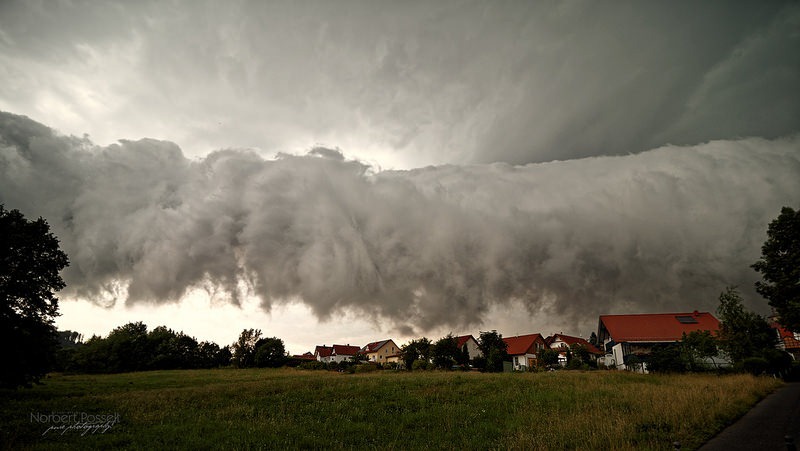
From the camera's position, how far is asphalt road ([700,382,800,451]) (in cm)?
1163

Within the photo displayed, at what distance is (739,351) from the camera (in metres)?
39.0

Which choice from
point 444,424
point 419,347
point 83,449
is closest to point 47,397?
point 83,449

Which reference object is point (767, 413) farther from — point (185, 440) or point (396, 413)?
point (185, 440)

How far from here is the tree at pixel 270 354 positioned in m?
82.9

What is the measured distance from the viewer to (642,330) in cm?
6109

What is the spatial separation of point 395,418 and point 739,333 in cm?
4160

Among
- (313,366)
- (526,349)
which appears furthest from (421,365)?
(526,349)

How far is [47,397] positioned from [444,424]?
3059cm

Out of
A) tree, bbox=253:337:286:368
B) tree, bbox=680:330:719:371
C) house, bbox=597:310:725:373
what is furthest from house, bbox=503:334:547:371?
tree, bbox=253:337:286:368

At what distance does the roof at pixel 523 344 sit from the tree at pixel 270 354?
53.0 metres

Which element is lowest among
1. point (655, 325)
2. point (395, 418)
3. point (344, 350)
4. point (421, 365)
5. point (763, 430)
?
point (344, 350)

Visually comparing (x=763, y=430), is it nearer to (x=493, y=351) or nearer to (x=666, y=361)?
(x=666, y=361)

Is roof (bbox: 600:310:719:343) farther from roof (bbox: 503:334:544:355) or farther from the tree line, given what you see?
roof (bbox: 503:334:544:355)

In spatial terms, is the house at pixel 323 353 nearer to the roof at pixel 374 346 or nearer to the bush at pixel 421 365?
the roof at pixel 374 346
